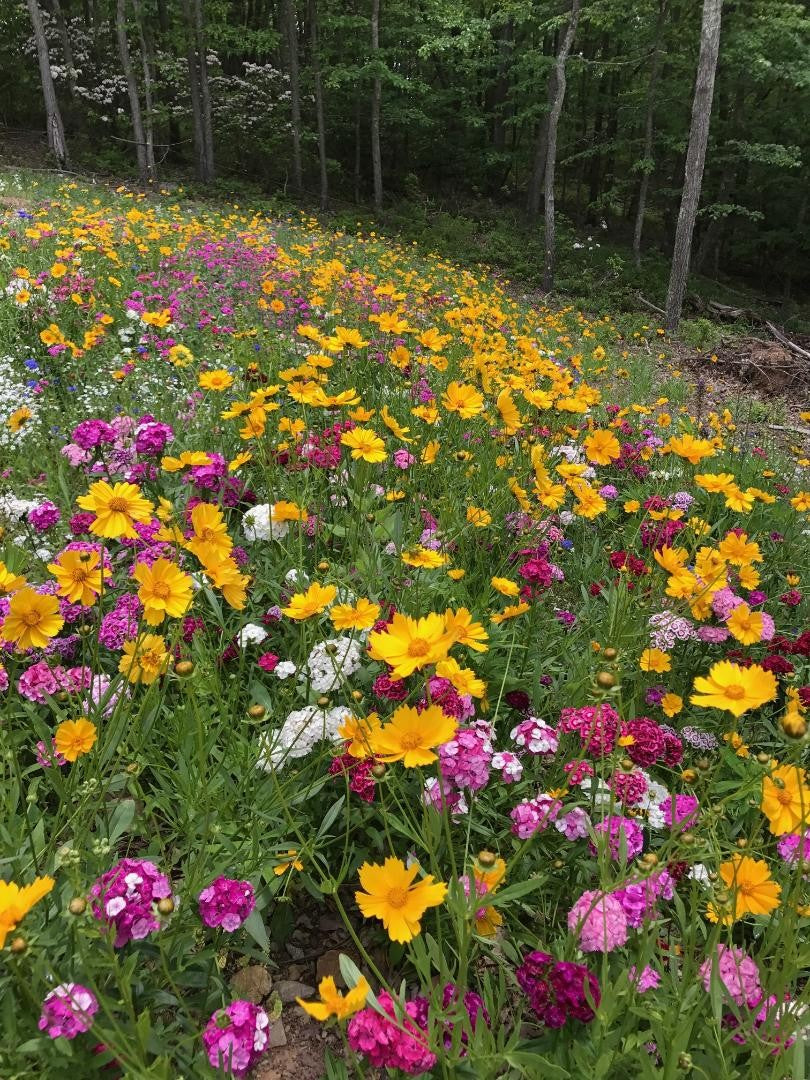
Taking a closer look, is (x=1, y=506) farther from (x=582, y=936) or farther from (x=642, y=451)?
(x=642, y=451)

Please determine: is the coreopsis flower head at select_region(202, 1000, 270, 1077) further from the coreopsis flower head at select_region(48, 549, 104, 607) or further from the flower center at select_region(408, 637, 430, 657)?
the coreopsis flower head at select_region(48, 549, 104, 607)

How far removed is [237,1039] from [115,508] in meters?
0.90

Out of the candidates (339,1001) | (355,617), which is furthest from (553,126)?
(339,1001)

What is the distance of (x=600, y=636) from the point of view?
2.02 meters

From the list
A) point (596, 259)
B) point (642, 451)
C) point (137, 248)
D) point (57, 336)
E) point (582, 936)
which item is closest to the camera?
point (582, 936)

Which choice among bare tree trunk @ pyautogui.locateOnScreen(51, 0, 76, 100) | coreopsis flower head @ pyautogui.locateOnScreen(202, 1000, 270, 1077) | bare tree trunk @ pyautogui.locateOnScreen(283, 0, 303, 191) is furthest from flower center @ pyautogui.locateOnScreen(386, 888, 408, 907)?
bare tree trunk @ pyautogui.locateOnScreen(51, 0, 76, 100)

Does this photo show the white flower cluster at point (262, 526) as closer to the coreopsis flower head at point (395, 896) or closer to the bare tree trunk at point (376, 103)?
the coreopsis flower head at point (395, 896)

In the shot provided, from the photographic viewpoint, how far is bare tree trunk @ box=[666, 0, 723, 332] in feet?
27.1

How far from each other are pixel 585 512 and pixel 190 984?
1633 mm

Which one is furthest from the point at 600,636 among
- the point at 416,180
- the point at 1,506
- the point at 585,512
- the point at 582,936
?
the point at 416,180

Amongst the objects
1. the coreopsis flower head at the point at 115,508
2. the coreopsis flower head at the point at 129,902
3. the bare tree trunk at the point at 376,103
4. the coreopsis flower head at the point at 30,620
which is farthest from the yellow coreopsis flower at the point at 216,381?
the bare tree trunk at the point at 376,103

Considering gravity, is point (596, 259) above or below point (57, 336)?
below

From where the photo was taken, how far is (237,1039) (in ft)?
2.94

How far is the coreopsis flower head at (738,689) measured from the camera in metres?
1.03
